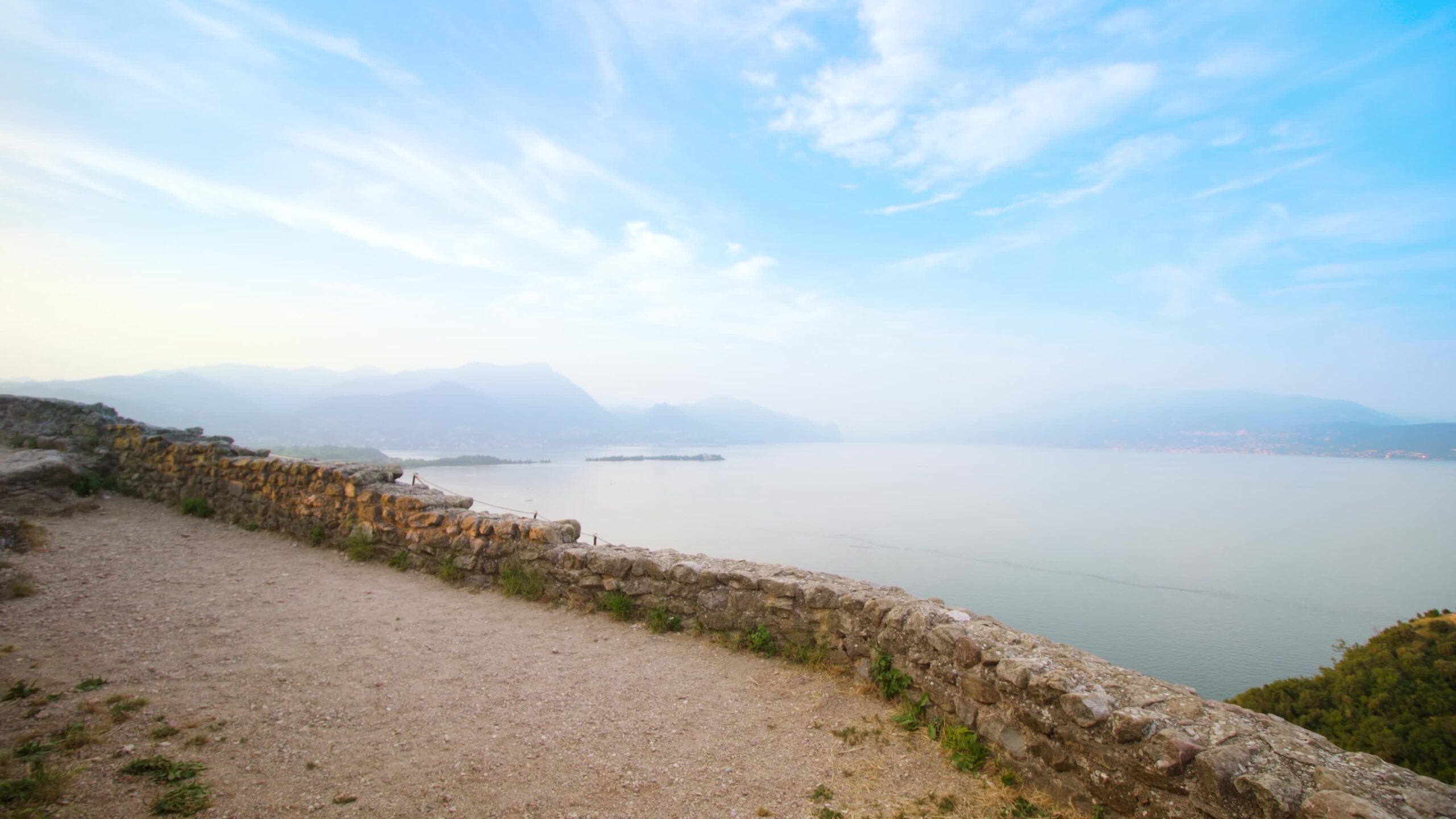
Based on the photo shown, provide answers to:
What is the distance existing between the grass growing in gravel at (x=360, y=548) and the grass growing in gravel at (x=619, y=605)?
13.7 ft

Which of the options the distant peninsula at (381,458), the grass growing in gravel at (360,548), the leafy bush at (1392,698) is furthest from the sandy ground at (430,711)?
the distant peninsula at (381,458)

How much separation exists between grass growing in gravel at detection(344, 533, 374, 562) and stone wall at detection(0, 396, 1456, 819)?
0.50ft

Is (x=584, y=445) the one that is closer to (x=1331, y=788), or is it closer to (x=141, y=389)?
(x=141, y=389)

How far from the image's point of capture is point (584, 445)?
406 feet

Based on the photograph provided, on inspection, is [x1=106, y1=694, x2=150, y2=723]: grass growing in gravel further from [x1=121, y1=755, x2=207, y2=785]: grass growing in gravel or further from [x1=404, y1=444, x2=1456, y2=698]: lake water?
[x1=404, y1=444, x2=1456, y2=698]: lake water

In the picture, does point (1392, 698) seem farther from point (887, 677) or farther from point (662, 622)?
point (662, 622)

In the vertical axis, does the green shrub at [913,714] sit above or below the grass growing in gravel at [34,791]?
below

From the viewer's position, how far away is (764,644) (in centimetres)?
605

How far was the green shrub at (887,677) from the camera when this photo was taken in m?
5.04

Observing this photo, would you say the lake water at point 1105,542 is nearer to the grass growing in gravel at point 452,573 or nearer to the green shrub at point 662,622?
the green shrub at point 662,622

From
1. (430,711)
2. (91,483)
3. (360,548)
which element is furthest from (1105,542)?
(91,483)

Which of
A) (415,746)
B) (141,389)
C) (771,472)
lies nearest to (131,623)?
(415,746)

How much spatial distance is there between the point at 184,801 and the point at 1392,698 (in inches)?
559

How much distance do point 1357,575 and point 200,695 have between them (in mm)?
38354
